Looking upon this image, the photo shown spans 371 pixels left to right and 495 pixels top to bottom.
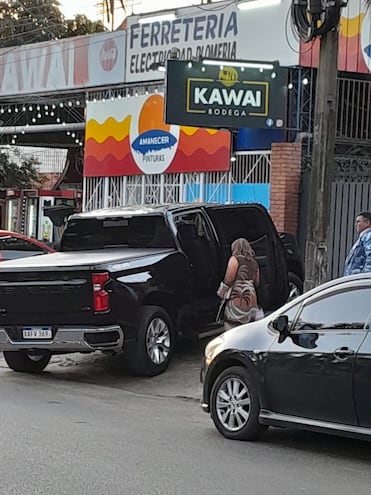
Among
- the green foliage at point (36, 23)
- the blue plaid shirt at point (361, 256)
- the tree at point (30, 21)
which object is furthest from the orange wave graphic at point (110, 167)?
the tree at point (30, 21)

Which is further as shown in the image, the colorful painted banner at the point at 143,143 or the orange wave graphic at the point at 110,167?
the orange wave graphic at the point at 110,167

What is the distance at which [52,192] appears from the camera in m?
25.2

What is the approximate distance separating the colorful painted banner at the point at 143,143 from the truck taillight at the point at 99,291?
282 inches

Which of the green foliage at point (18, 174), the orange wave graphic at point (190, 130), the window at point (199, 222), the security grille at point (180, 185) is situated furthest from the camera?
the green foliage at point (18, 174)

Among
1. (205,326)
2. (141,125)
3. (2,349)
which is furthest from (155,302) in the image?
(141,125)

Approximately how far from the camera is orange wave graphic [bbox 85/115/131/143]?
61.2ft

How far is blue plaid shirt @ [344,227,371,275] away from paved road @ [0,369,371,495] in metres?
2.79

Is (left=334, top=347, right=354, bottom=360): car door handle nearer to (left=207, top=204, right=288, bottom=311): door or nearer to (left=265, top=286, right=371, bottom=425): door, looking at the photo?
(left=265, top=286, right=371, bottom=425): door

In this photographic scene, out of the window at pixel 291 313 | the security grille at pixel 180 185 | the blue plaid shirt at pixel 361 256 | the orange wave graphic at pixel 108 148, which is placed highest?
the orange wave graphic at pixel 108 148

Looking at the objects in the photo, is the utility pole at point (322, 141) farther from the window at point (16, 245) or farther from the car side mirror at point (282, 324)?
the window at point (16, 245)

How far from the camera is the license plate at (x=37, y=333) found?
1011 cm

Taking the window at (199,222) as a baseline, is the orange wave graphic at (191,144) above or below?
above

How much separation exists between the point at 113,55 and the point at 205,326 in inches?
371

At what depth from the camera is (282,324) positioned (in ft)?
23.9
